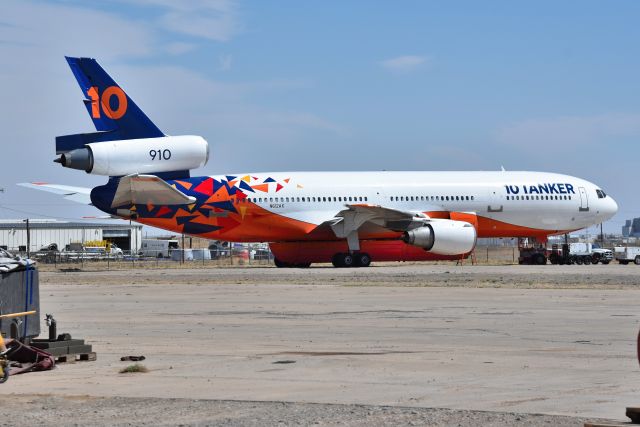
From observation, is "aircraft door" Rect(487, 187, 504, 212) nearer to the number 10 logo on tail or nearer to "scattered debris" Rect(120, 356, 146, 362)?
the number 10 logo on tail

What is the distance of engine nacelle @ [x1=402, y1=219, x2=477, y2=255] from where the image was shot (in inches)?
1917

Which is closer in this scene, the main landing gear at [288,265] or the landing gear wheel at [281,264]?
the main landing gear at [288,265]

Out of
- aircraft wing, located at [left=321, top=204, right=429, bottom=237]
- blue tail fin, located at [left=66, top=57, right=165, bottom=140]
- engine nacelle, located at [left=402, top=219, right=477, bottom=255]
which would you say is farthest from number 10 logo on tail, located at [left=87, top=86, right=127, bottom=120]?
engine nacelle, located at [left=402, top=219, right=477, bottom=255]

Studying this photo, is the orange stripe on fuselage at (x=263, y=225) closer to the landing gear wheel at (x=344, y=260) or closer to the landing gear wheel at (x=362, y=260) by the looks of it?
the landing gear wheel at (x=362, y=260)

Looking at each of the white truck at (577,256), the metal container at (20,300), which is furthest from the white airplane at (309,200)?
the metal container at (20,300)

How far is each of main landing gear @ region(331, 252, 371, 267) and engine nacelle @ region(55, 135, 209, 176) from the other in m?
7.98

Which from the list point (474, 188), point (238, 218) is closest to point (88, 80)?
point (238, 218)

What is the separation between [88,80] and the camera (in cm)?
4581

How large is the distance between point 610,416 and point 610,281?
26690mm

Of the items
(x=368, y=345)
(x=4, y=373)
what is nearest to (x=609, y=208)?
(x=368, y=345)

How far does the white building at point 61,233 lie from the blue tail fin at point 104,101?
232ft

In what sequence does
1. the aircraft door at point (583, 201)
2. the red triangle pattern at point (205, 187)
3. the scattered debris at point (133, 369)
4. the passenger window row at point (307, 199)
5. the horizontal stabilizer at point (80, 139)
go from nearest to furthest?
the scattered debris at point (133, 369)
the horizontal stabilizer at point (80, 139)
the red triangle pattern at point (205, 187)
the passenger window row at point (307, 199)
the aircraft door at point (583, 201)

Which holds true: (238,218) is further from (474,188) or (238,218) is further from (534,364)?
(534,364)

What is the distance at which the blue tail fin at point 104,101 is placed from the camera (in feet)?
150
